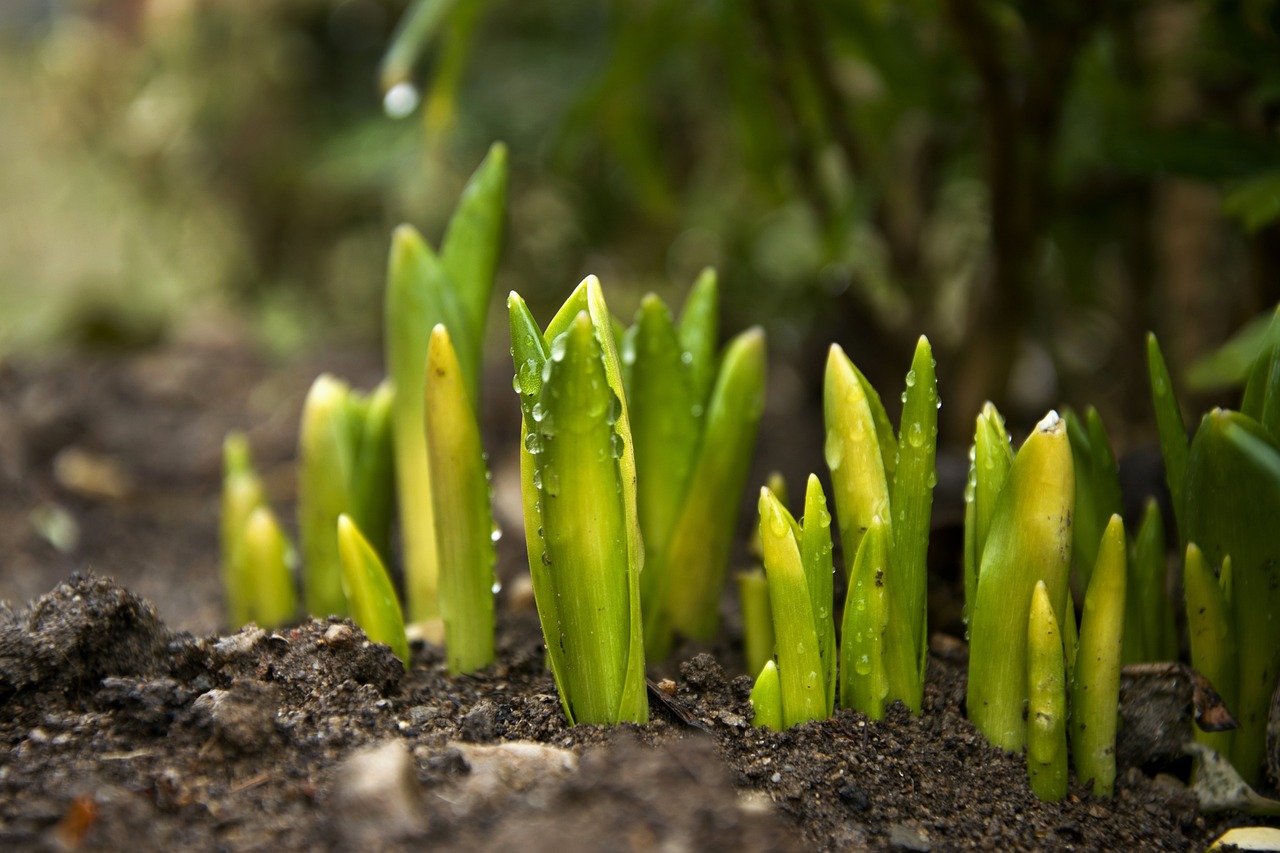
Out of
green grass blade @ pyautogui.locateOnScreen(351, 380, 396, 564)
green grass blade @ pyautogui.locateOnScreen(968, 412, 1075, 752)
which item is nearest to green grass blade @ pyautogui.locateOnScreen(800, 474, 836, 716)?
green grass blade @ pyautogui.locateOnScreen(968, 412, 1075, 752)

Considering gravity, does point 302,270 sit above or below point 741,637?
above

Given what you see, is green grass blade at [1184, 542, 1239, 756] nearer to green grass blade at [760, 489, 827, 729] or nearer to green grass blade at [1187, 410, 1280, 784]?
green grass blade at [1187, 410, 1280, 784]

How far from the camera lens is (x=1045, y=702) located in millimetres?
1013

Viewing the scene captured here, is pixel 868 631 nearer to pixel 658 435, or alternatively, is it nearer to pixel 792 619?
pixel 792 619

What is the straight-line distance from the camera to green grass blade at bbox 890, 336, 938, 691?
1.03m

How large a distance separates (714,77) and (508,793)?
264cm

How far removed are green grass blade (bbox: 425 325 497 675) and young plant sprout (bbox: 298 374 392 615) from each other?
28cm

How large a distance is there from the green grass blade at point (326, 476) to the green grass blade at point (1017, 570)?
0.84 meters

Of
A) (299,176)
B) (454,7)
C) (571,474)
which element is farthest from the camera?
(299,176)

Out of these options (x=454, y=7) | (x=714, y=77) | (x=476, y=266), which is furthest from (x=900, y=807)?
(x=714, y=77)

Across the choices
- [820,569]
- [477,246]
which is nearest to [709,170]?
[477,246]

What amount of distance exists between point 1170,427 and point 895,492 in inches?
11.9

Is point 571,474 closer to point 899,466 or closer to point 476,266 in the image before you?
point 899,466

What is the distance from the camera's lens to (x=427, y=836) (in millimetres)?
747
